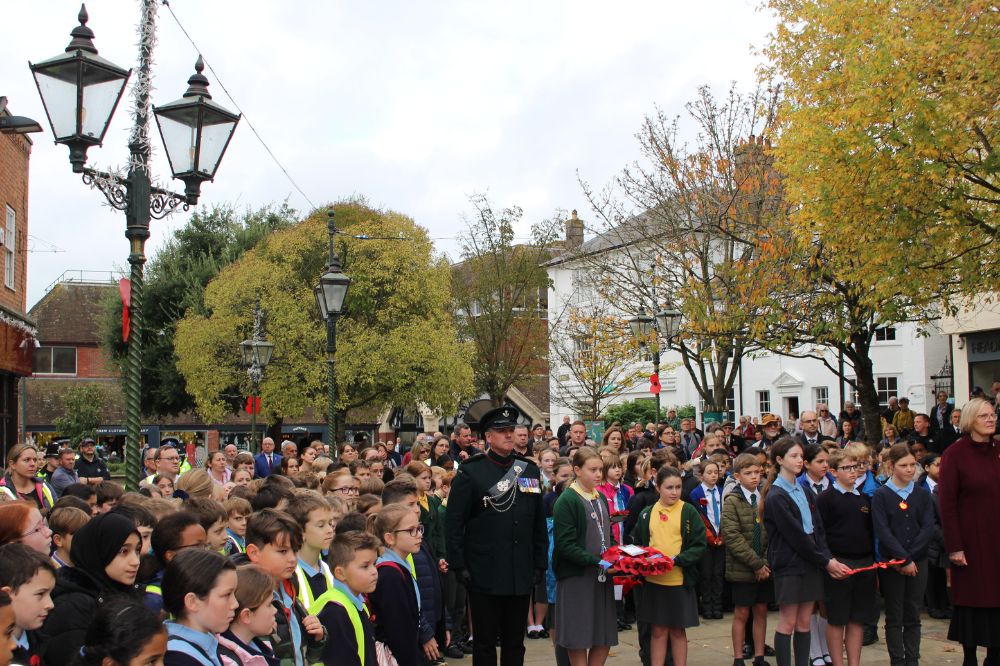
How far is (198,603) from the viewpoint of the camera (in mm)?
4031

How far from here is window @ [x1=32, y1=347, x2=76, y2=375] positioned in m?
54.5

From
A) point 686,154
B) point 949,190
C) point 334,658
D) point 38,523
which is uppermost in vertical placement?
point 686,154

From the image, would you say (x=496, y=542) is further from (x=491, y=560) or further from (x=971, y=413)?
(x=971, y=413)

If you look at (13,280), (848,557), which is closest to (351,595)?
(848,557)

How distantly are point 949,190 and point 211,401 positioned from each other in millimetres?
28548

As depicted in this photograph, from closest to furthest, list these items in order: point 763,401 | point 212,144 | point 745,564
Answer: point 212,144
point 745,564
point 763,401

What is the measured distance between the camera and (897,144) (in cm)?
1366

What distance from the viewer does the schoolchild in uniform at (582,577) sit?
741 cm

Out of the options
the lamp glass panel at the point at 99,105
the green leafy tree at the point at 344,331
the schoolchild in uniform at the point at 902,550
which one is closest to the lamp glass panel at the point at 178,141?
the lamp glass panel at the point at 99,105

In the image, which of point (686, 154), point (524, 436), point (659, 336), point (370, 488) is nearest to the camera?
point (524, 436)

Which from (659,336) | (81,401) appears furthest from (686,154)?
(81,401)

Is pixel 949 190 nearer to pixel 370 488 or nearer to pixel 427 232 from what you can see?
pixel 370 488

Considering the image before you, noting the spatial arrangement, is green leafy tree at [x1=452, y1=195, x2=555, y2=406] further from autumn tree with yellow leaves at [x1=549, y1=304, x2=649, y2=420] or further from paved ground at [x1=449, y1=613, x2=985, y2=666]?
paved ground at [x1=449, y1=613, x2=985, y2=666]

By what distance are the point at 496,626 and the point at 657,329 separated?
16.2m
